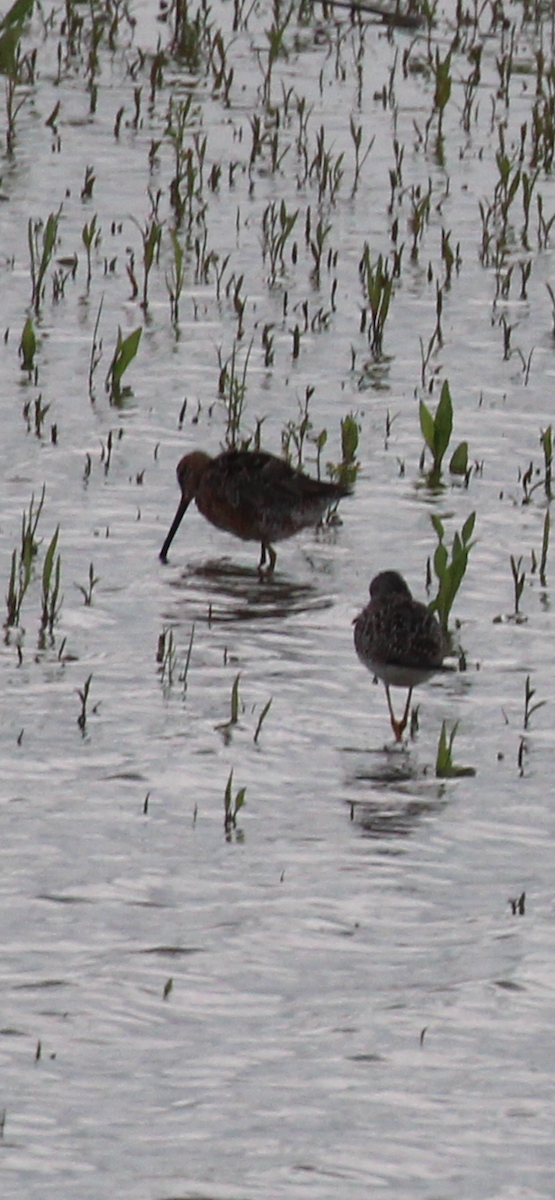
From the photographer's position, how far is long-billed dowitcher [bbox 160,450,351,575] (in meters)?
8.55

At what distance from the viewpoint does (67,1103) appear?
449cm

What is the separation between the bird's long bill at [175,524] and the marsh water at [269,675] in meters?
0.12

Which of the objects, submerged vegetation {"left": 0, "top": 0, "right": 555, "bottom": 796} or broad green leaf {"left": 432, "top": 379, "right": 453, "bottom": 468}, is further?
submerged vegetation {"left": 0, "top": 0, "right": 555, "bottom": 796}

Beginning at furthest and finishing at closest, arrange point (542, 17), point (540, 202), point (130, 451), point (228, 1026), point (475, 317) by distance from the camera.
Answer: point (542, 17), point (540, 202), point (475, 317), point (130, 451), point (228, 1026)

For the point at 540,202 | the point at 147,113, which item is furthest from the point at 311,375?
the point at 147,113

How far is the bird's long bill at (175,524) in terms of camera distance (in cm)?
852

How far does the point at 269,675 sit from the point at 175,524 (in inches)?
55.7

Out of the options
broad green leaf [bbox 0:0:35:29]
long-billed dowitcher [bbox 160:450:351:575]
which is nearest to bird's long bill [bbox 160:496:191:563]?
long-billed dowitcher [bbox 160:450:351:575]

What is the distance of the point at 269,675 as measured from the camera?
Answer: 7395 mm

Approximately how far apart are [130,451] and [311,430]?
86 centimetres

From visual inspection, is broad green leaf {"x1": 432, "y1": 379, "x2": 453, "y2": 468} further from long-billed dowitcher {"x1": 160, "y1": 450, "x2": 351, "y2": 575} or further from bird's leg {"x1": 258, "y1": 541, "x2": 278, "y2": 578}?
bird's leg {"x1": 258, "y1": 541, "x2": 278, "y2": 578}

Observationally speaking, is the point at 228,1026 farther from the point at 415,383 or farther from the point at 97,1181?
the point at 415,383

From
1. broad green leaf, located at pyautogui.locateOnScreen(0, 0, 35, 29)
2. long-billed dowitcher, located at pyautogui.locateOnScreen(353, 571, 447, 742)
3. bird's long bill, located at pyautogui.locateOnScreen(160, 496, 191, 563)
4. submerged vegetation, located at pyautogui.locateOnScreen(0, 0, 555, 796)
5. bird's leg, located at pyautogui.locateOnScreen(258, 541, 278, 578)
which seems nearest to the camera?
broad green leaf, located at pyautogui.locateOnScreen(0, 0, 35, 29)

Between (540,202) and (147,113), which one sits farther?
(147,113)
